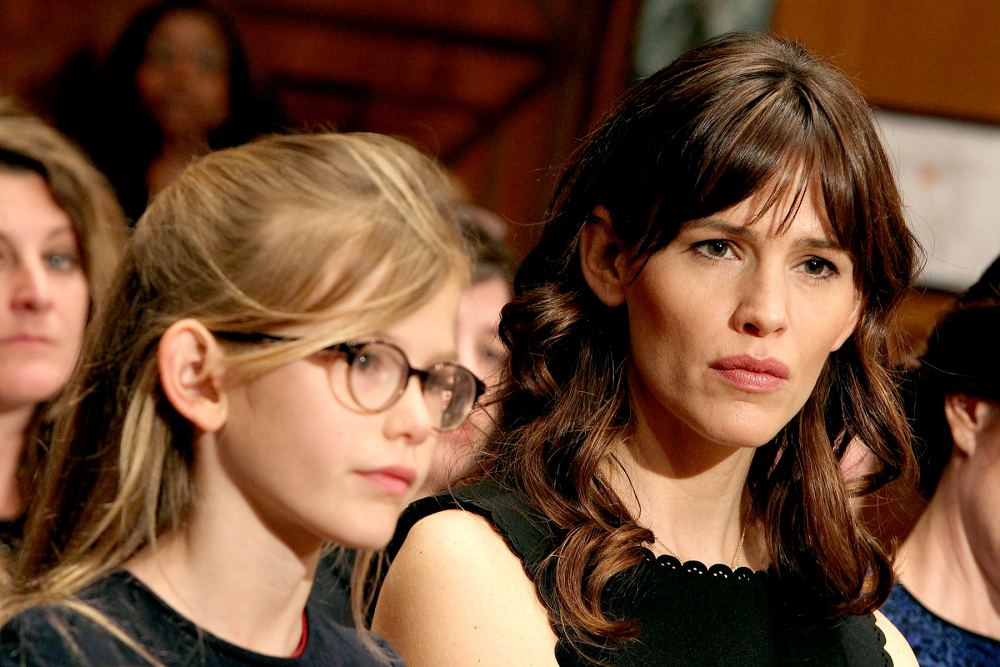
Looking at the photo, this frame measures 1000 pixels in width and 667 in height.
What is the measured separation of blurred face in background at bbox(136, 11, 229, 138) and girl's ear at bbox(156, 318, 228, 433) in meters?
2.63

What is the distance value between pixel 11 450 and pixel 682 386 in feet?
3.69

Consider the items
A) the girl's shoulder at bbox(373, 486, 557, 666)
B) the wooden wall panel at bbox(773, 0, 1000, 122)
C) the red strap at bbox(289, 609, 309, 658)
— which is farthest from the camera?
the wooden wall panel at bbox(773, 0, 1000, 122)

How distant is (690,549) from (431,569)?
16.7 inches

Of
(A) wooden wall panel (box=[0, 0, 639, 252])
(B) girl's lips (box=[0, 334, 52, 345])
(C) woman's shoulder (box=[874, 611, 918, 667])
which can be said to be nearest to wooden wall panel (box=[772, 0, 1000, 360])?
(A) wooden wall panel (box=[0, 0, 639, 252])

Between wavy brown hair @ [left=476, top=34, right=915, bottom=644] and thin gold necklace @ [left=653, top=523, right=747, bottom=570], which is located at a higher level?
wavy brown hair @ [left=476, top=34, right=915, bottom=644]

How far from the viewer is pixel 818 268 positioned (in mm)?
1975

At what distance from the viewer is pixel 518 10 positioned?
6.08 m

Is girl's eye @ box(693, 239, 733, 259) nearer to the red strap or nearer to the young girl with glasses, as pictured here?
the young girl with glasses

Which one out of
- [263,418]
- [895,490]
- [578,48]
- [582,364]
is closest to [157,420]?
[263,418]

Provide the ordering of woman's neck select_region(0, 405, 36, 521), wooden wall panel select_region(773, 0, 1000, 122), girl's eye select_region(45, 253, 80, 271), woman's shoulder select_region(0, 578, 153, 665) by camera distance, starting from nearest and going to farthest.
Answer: woman's shoulder select_region(0, 578, 153, 665) → woman's neck select_region(0, 405, 36, 521) → girl's eye select_region(45, 253, 80, 271) → wooden wall panel select_region(773, 0, 1000, 122)

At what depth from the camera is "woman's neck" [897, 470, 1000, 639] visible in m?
2.57

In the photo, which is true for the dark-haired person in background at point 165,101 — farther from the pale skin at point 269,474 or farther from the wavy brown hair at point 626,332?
the pale skin at point 269,474

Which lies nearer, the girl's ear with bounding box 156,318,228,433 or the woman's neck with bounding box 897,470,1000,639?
the girl's ear with bounding box 156,318,228,433

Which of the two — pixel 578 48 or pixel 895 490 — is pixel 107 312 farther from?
pixel 578 48
